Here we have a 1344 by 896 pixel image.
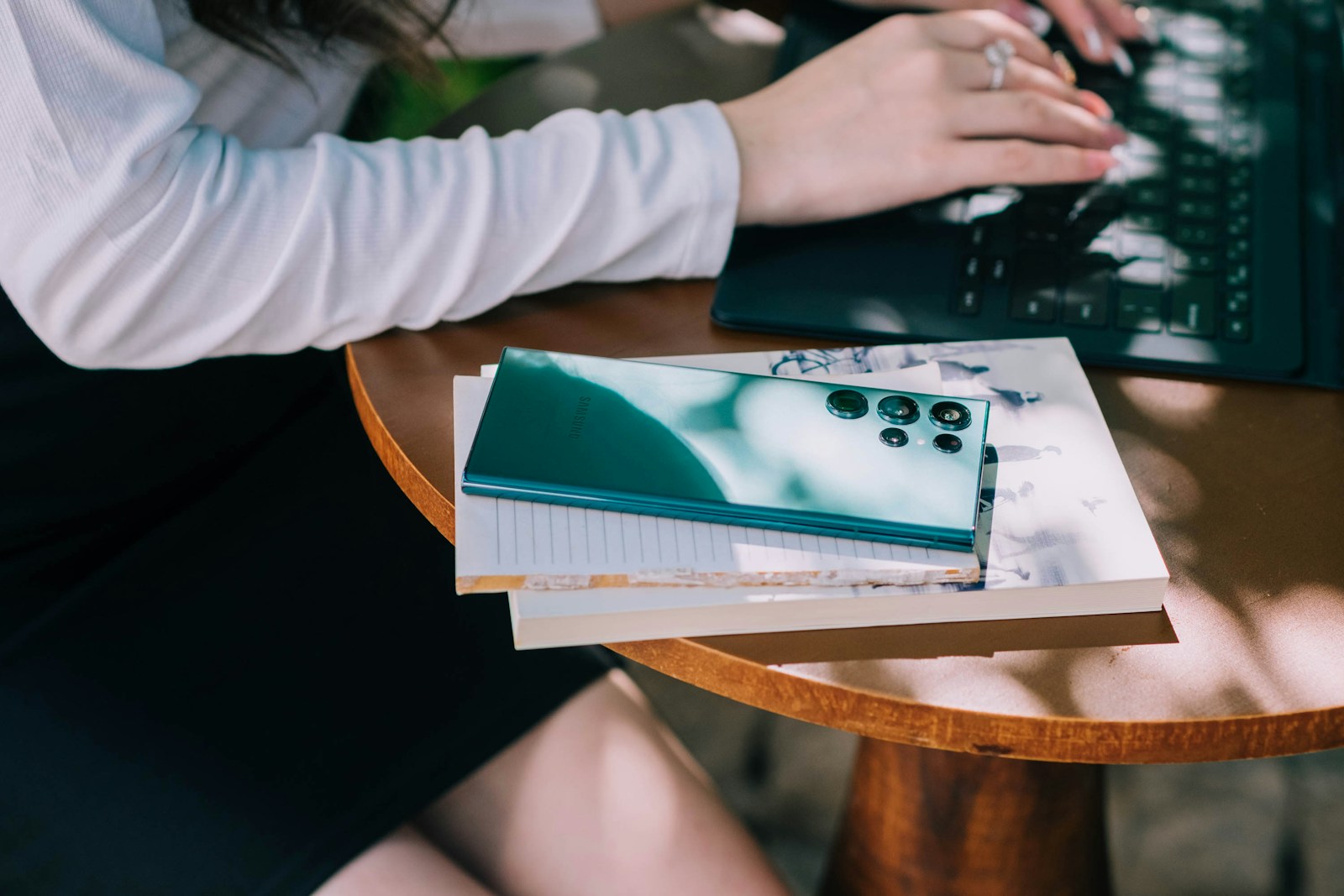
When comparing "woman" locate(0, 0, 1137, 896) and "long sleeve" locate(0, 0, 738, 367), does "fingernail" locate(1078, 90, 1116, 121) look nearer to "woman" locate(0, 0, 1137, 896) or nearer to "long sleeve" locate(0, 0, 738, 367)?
"woman" locate(0, 0, 1137, 896)

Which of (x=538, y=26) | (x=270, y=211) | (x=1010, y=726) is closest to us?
(x=1010, y=726)

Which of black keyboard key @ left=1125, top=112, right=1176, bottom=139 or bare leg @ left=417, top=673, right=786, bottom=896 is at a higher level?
black keyboard key @ left=1125, top=112, right=1176, bottom=139

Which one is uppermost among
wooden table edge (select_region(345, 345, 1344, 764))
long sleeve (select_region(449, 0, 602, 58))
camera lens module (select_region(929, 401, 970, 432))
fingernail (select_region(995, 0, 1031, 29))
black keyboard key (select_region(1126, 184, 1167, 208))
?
fingernail (select_region(995, 0, 1031, 29))

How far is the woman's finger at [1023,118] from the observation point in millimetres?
731

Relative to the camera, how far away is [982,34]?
2.52ft

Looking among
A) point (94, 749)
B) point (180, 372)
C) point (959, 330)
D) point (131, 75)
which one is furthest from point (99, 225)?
point (959, 330)

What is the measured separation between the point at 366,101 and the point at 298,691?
0.51 metres

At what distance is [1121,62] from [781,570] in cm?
60

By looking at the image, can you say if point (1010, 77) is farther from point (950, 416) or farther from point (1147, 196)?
point (950, 416)

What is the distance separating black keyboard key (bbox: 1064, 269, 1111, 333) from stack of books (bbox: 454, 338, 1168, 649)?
0.50 feet

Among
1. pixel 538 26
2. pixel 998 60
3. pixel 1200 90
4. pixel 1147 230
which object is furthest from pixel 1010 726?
pixel 538 26

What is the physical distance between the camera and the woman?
0.62 meters

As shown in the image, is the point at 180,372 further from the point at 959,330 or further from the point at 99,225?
the point at 959,330

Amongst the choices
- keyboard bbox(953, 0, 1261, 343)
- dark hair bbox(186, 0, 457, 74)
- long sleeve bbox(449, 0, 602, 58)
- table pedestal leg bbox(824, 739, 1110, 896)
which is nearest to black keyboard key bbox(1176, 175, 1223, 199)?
keyboard bbox(953, 0, 1261, 343)
